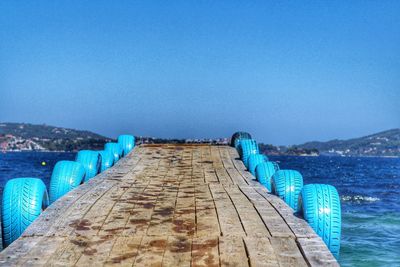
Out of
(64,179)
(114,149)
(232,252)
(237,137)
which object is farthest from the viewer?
(237,137)

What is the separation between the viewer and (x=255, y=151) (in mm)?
14984

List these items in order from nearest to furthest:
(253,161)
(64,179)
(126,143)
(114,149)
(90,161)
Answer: (64,179), (253,161), (90,161), (114,149), (126,143)

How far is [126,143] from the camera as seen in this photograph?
1873 cm

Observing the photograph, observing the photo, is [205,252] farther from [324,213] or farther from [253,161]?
[253,161]

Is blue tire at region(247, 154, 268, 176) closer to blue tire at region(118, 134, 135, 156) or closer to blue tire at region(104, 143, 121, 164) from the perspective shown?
blue tire at region(104, 143, 121, 164)

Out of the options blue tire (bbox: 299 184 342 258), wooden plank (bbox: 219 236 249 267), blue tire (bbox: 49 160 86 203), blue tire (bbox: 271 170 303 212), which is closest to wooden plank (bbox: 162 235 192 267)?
wooden plank (bbox: 219 236 249 267)

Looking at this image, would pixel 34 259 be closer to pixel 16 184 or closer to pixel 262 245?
pixel 262 245

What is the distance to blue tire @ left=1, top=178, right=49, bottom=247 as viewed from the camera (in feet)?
22.0

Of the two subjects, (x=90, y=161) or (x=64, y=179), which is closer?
(x=64, y=179)

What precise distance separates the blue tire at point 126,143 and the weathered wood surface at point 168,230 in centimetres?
899

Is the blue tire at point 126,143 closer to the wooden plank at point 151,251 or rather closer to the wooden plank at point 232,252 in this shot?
the wooden plank at point 151,251

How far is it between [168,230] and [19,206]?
2.28 metres

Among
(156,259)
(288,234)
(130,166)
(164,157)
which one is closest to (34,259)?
(156,259)

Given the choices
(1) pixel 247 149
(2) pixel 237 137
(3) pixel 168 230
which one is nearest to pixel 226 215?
(3) pixel 168 230
